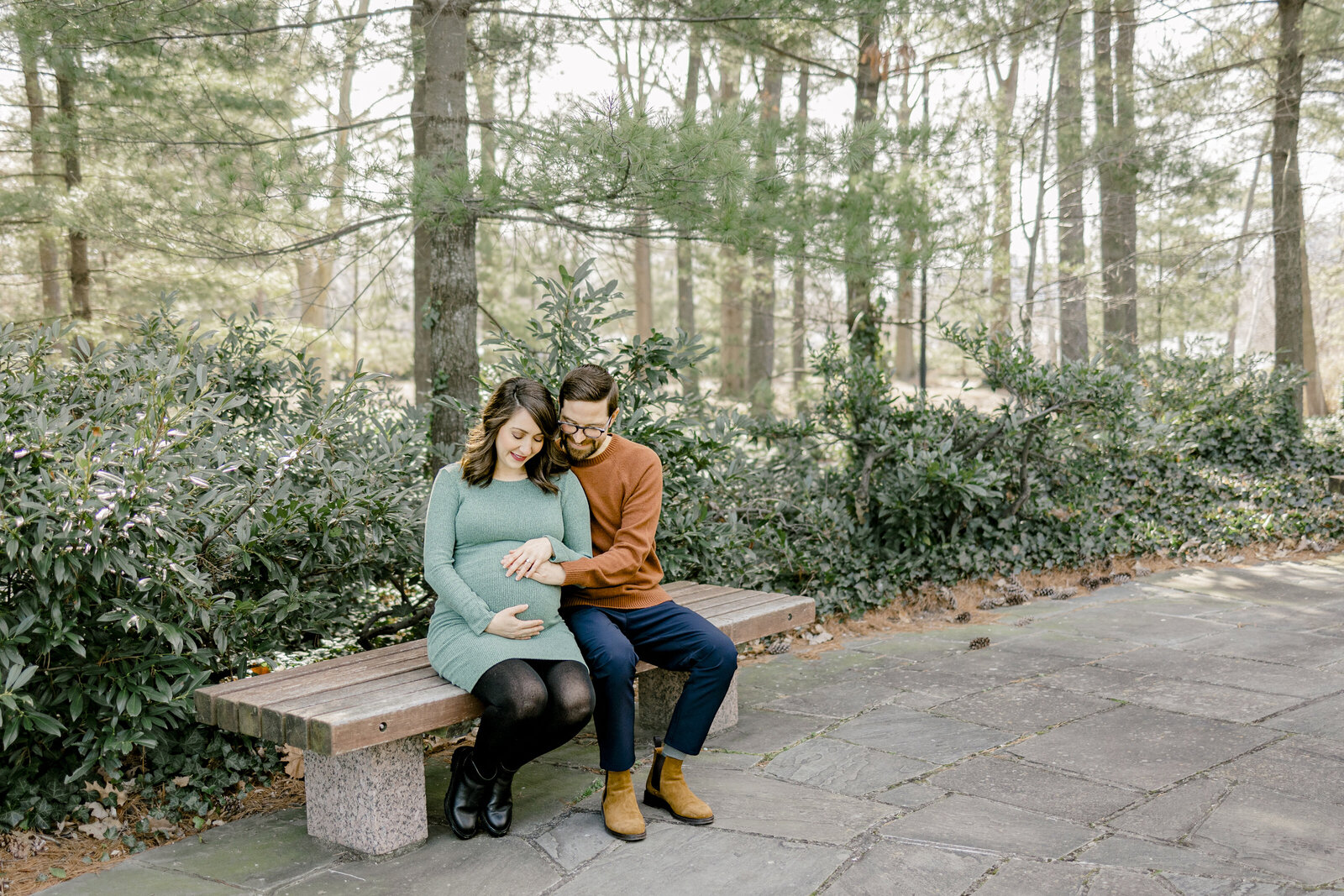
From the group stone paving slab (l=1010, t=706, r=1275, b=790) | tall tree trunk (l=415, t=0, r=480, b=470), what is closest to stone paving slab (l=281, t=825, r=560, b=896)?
stone paving slab (l=1010, t=706, r=1275, b=790)

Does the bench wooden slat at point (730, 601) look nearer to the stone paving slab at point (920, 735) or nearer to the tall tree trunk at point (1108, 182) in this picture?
the stone paving slab at point (920, 735)

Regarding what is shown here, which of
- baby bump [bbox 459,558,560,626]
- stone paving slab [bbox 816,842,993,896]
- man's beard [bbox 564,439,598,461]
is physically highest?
man's beard [bbox 564,439,598,461]

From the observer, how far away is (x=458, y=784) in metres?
2.92

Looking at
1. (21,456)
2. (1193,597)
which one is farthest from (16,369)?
(1193,597)

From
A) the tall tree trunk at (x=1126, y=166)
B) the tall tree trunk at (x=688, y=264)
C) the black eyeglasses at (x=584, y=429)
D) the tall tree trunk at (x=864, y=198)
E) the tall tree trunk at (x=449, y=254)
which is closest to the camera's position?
the black eyeglasses at (x=584, y=429)

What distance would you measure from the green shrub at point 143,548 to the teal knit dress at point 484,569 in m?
0.57

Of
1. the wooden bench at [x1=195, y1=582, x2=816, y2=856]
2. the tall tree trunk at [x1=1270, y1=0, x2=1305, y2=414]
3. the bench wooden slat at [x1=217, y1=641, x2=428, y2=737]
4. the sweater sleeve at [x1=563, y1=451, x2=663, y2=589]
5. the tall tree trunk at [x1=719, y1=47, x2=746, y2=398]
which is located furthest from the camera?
the tall tree trunk at [x1=719, y1=47, x2=746, y2=398]

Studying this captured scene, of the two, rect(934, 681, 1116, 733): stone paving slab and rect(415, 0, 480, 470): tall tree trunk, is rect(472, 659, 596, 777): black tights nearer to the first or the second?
rect(934, 681, 1116, 733): stone paving slab

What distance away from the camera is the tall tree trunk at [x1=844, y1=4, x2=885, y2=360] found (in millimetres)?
5852

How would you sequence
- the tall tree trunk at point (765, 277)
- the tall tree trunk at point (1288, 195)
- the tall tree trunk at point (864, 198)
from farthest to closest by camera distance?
the tall tree trunk at point (1288, 195), the tall tree trunk at point (864, 198), the tall tree trunk at point (765, 277)

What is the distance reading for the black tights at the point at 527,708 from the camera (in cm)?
276

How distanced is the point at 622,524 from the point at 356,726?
3.51ft

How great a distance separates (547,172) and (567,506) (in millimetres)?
1975

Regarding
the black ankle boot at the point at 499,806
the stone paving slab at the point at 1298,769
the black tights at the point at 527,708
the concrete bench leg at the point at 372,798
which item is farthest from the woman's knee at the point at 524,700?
the stone paving slab at the point at 1298,769
